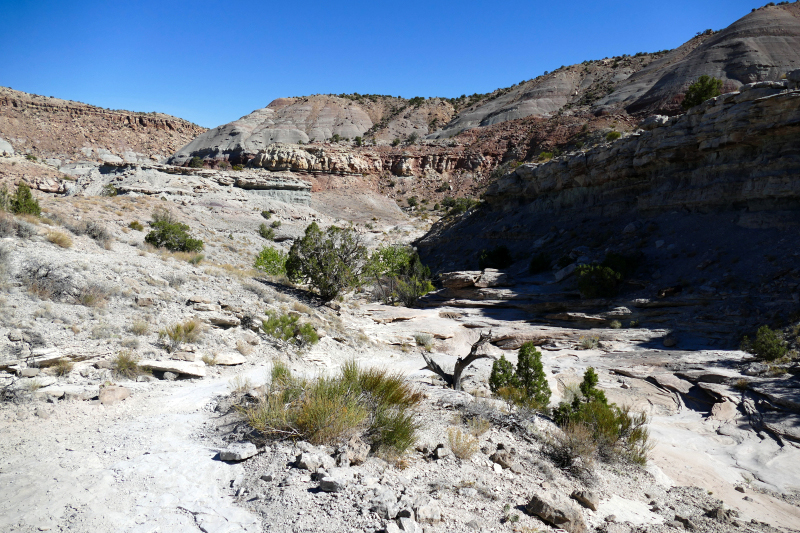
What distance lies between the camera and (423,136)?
242ft

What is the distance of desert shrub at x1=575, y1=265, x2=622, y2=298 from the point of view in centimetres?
1702

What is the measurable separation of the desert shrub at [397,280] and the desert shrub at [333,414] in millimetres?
13096

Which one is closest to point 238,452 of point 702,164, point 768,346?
point 768,346

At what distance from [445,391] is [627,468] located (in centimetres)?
304

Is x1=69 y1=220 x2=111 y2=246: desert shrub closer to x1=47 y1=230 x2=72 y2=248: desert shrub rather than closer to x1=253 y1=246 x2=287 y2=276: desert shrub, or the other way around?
x1=47 y1=230 x2=72 y2=248: desert shrub

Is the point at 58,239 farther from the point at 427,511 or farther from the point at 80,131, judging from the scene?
the point at 80,131

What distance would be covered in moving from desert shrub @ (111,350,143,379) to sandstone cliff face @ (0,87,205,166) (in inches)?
2928

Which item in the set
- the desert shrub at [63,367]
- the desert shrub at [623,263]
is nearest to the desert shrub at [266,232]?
the desert shrub at [623,263]

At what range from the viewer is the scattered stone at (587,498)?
4.33 meters

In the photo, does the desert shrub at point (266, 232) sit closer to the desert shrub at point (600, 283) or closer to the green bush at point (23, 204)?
the green bush at point (23, 204)

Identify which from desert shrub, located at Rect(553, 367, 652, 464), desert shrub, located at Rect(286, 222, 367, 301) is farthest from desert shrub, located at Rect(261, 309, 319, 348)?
desert shrub, located at Rect(553, 367, 652, 464)

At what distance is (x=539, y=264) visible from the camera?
22984mm

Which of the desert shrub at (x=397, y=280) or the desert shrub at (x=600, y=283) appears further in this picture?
the desert shrub at (x=397, y=280)

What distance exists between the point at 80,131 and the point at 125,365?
293 ft
